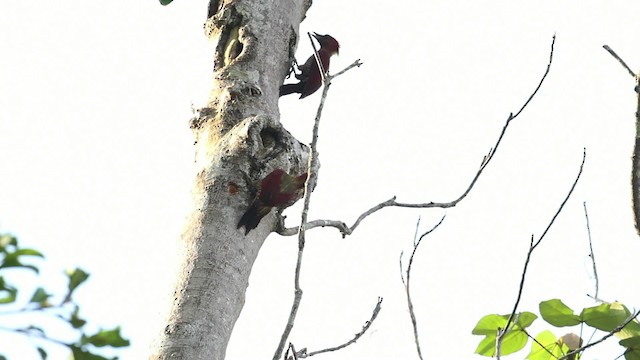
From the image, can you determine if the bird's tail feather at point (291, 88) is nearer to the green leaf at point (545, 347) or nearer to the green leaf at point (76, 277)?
the green leaf at point (545, 347)

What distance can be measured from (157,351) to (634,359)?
33.8 inches

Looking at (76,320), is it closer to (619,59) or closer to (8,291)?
(8,291)

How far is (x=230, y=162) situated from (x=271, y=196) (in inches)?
5.3

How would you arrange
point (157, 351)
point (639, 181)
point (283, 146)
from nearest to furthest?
point (639, 181)
point (157, 351)
point (283, 146)

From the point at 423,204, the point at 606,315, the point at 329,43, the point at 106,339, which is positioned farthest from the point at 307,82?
the point at 106,339

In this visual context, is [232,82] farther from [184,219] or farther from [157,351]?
[157,351]

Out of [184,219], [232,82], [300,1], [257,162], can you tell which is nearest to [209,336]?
[184,219]

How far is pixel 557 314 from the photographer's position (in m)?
1.74

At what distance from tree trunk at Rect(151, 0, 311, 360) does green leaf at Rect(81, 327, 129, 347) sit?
0.80m

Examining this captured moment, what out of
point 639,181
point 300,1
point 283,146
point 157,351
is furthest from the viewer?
point 300,1

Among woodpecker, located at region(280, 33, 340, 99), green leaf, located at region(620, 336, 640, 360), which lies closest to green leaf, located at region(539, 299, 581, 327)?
green leaf, located at region(620, 336, 640, 360)

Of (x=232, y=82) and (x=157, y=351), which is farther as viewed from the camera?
(x=232, y=82)

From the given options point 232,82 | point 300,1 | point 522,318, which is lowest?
point 522,318

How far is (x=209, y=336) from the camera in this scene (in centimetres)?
180
